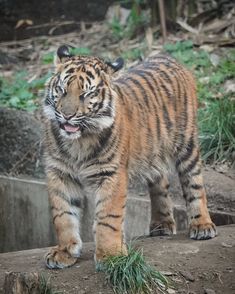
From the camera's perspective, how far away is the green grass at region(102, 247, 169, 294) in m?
5.67

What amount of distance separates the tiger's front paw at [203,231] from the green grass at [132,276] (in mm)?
952

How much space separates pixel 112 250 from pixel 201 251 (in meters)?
0.81

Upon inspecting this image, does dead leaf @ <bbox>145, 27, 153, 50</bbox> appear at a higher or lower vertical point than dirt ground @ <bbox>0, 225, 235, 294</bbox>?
higher

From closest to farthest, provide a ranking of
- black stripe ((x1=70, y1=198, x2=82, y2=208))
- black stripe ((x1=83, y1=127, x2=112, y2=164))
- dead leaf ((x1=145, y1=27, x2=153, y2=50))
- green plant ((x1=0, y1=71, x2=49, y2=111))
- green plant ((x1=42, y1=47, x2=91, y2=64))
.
Result: black stripe ((x1=83, y1=127, x2=112, y2=164)) → black stripe ((x1=70, y1=198, x2=82, y2=208)) → green plant ((x1=0, y1=71, x2=49, y2=111)) → dead leaf ((x1=145, y1=27, x2=153, y2=50)) → green plant ((x1=42, y1=47, x2=91, y2=64))

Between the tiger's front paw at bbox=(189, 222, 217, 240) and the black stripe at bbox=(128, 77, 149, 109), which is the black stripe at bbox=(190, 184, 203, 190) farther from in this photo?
the black stripe at bbox=(128, 77, 149, 109)

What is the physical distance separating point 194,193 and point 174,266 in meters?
0.95

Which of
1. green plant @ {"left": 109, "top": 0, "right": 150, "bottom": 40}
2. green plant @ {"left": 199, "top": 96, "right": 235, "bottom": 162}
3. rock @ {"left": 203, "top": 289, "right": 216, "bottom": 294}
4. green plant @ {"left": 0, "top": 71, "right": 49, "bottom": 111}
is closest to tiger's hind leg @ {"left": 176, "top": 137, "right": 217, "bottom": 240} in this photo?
rock @ {"left": 203, "top": 289, "right": 216, "bottom": 294}

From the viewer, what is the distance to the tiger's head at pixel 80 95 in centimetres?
569

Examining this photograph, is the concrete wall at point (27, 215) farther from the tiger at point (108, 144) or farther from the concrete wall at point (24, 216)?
the tiger at point (108, 144)

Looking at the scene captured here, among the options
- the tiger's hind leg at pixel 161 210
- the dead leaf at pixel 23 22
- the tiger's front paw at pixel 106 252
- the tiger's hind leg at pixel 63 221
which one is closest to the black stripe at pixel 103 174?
the tiger's hind leg at pixel 63 221

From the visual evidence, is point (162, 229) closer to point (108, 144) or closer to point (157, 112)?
point (157, 112)

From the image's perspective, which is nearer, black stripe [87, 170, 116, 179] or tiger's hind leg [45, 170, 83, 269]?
black stripe [87, 170, 116, 179]

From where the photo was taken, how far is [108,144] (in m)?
6.02

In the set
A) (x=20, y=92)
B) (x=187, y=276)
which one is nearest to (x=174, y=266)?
(x=187, y=276)
